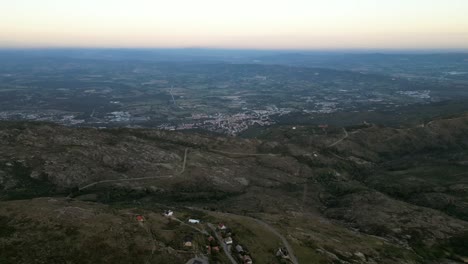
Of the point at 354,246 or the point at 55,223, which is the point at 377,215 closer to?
the point at 354,246

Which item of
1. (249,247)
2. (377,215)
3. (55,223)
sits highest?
(55,223)

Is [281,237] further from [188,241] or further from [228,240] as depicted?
[188,241]

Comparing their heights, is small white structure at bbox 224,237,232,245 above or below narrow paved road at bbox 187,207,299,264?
above

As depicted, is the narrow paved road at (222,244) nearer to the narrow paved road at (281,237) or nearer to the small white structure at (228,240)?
the small white structure at (228,240)

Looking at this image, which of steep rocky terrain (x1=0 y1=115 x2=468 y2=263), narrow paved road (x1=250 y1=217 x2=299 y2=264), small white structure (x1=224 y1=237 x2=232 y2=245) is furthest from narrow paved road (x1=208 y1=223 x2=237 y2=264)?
narrow paved road (x1=250 y1=217 x2=299 y2=264)

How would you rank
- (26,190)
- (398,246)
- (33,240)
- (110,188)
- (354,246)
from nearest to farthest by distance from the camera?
(33,240)
(354,246)
(398,246)
(26,190)
(110,188)

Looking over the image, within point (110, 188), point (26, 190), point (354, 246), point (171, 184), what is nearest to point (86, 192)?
point (110, 188)

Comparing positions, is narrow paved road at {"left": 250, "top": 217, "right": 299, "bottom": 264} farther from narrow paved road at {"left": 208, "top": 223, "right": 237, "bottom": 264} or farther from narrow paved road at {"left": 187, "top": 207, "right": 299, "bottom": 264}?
narrow paved road at {"left": 208, "top": 223, "right": 237, "bottom": 264}

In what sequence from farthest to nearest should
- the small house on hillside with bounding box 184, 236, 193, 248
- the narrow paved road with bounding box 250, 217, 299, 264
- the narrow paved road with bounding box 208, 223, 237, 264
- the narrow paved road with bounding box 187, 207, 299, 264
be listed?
the narrow paved road with bounding box 187, 207, 299, 264 < the narrow paved road with bounding box 250, 217, 299, 264 < the small house on hillside with bounding box 184, 236, 193, 248 < the narrow paved road with bounding box 208, 223, 237, 264

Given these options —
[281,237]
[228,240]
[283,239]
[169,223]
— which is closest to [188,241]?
[228,240]

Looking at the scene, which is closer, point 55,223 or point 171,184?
point 55,223

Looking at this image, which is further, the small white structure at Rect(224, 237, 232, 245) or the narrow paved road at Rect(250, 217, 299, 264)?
the small white structure at Rect(224, 237, 232, 245)
